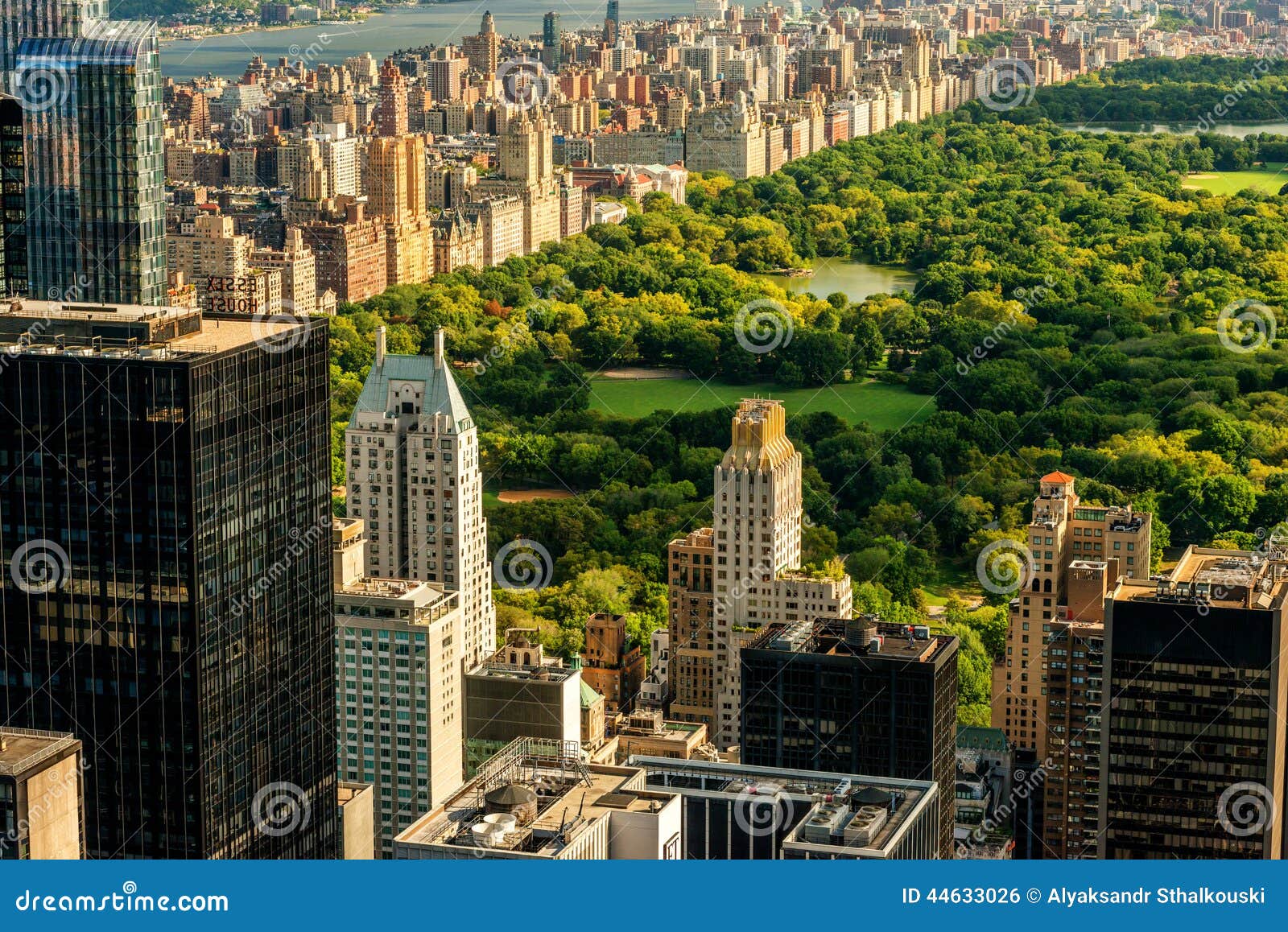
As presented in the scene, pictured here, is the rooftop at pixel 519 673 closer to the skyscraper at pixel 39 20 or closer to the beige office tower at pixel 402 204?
the skyscraper at pixel 39 20

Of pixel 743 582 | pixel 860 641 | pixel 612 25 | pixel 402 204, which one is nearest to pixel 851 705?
pixel 860 641

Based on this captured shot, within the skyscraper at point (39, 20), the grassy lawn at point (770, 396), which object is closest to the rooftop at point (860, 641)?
the skyscraper at point (39, 20)

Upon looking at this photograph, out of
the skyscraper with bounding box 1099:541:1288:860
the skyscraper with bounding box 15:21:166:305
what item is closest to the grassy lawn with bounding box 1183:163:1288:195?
the skyscraper with bounding box 15:21:166:305

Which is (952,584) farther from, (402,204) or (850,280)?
(402,204)

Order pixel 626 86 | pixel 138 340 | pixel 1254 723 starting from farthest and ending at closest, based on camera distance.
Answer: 1. pixel 626 86
2. pixel 1254 723
3. pixel 138 340

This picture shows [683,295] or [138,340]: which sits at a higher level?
[138,340]

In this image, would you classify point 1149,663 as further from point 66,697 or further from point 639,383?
point 639,383

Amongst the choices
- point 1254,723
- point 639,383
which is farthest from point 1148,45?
point 1254,723
